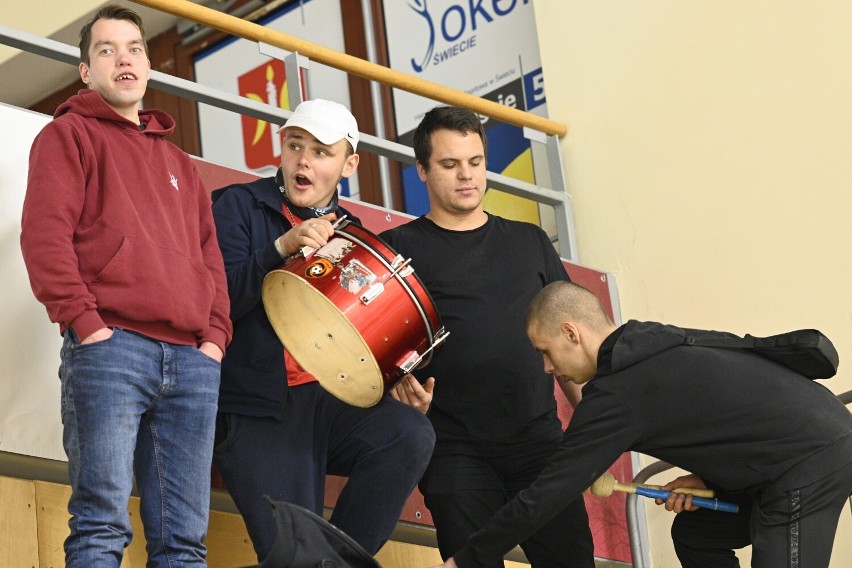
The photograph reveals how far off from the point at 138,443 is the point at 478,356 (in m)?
0.99

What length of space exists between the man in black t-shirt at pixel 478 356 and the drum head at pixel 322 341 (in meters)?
0.20

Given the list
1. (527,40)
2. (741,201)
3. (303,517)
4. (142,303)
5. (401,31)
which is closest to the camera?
(303,517)

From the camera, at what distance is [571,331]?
10.8 feet

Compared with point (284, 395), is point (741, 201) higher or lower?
higher

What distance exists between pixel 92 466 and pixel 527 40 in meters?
4.02

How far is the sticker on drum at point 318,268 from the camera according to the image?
3230 mm

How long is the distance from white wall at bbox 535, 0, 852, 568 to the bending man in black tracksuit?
5.48ft

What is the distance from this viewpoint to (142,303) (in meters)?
2.87

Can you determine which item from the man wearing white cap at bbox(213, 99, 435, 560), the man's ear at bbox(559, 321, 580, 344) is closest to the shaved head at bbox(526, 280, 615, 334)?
the man's ear at bbox(559, 321, 580, 344)

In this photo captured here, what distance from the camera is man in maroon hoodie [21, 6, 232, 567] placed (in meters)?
2.79

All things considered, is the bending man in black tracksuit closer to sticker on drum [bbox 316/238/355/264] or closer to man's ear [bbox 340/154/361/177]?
sticker on drum [bbox 316/238/355/264]

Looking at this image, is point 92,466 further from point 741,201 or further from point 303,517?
point 741,201

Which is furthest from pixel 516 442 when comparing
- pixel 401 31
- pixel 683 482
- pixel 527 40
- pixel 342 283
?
pixel 401 31

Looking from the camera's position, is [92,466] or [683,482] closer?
[92,466]
